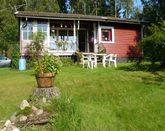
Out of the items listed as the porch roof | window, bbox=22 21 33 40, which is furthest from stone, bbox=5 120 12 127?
window, bbox=22 21 33 40

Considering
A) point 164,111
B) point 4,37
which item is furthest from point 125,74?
point 4,37

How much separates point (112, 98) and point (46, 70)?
2.57 metres

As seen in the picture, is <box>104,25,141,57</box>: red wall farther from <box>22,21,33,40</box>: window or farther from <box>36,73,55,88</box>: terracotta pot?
<box>36,73,55,88</box>: terracotta pot

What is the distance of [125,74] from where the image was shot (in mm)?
16625

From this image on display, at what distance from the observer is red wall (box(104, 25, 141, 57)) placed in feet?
92.4

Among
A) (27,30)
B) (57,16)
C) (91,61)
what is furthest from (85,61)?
(27,30)

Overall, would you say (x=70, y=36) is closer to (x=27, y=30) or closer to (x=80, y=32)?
(x=80, y=32)

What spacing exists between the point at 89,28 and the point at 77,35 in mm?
1458

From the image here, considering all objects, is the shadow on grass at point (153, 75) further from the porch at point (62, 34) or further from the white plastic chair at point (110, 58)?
the porch at point (62, 34)

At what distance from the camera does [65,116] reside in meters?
8.91

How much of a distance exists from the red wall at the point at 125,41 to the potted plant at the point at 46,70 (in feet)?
54.8

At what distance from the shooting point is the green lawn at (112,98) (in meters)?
9.66

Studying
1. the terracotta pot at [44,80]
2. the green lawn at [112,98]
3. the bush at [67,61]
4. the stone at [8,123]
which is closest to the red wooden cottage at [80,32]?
the bush at [67,61]

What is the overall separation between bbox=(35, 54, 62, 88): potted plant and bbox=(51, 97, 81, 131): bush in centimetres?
126
